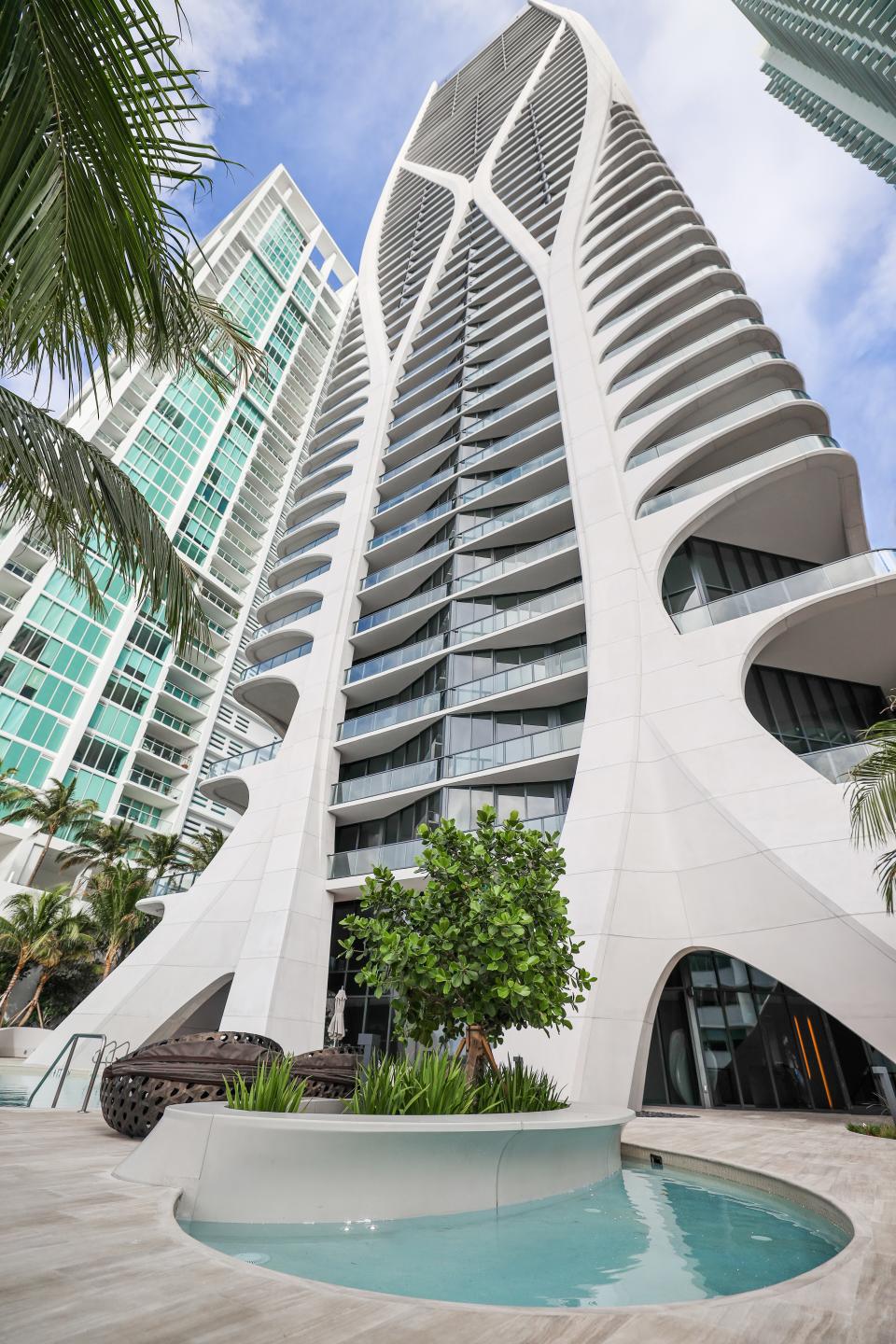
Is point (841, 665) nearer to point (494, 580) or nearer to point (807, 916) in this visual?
point (807, 916)

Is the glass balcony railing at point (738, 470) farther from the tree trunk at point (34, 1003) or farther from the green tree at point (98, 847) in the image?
the green tree at point (98, 847)

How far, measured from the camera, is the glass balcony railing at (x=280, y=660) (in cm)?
2756

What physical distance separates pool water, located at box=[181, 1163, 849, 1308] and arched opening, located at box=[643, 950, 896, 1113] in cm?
1082

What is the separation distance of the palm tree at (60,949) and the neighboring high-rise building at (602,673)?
1141 cm

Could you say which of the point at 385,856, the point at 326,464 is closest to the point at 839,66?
the point at 326,464

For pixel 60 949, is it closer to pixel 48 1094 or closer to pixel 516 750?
pixel 48 1094

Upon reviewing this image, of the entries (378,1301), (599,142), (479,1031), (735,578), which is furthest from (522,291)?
(378,1301)

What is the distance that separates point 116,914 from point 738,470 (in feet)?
112

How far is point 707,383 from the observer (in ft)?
70.0

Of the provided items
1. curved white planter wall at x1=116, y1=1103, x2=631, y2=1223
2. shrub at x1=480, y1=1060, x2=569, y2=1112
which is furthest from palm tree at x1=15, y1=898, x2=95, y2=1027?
curved white planter wall at x1=116, y1=1103, x2=631, y2=1223

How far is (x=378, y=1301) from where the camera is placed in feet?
8.52

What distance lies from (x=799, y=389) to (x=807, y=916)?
679 inches

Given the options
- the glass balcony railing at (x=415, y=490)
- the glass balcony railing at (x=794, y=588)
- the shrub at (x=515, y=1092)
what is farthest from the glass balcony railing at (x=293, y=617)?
the shrub at (x=515, y=1092)

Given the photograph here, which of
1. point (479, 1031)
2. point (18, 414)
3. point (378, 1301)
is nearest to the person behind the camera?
point (378, 1301)
